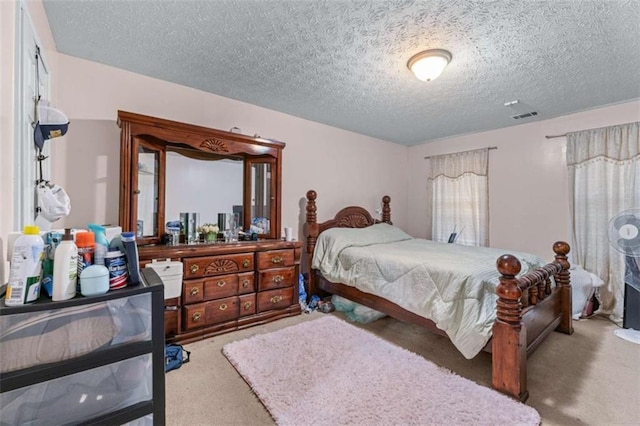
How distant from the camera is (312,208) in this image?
3.41 metres

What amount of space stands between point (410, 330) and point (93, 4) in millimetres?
3360

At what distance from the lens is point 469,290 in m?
1.95

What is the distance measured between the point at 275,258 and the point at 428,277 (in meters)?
1.45

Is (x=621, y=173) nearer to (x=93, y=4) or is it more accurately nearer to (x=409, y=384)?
(x=409, y=384)

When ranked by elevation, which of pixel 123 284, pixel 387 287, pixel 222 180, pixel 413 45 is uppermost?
pixel 413 45

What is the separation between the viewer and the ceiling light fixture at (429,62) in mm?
1955

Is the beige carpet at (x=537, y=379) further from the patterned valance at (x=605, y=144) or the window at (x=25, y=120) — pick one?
the patterned valance at (x=605, y=144)

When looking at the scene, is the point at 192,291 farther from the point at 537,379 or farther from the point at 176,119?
the point at 537,379

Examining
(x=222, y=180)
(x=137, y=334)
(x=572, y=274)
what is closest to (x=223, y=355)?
(x=137, y=334)

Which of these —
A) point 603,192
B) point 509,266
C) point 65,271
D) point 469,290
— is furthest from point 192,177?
point 603,192

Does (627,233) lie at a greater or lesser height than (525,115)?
lesser

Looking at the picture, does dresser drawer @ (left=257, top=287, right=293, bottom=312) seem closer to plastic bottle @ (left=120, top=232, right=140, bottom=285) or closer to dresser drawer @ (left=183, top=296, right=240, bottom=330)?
dresser drawer @ (left=183, top=296, right=240, bottom=330)

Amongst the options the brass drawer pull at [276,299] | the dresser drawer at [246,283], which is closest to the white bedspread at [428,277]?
the brass drawer pull at [276,299]

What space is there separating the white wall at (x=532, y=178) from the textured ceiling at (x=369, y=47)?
0.28 m
